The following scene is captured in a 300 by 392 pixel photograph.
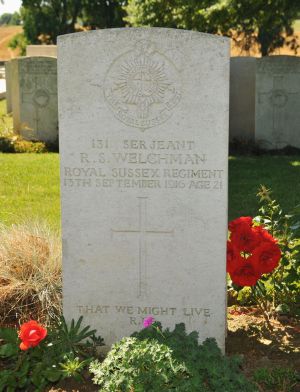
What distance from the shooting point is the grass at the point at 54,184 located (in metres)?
7.48

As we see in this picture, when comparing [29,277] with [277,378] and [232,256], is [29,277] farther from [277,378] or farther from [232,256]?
[277,378]

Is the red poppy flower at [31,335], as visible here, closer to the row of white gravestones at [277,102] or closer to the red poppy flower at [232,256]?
the red poppy flower at [232,256]

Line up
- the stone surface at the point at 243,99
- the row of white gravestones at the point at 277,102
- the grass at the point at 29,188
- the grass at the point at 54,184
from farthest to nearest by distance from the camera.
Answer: the stone surface at the point at 243,99 < the row of white gravestones at the point at 277,102 < the grass at the point at 54,184 < the grass at the point at 29,188

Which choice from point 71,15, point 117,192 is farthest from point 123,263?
point 71,15

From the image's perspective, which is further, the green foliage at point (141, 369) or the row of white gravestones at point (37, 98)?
the row of white gravestones at point (37, 98)

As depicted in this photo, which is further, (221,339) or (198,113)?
(221,339)

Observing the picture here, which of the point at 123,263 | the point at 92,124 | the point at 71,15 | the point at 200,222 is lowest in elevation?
the point at 123,263

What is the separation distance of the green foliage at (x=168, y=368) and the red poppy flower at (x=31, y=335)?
334mm

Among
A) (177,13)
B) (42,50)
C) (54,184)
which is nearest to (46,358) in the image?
(54,184)

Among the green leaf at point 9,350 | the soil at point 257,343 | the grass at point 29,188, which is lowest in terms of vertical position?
the soil at point 257,343

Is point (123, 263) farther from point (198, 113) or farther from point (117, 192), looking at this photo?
point (198, 113)

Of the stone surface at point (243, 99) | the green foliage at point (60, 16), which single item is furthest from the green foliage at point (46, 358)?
the green foliage at point (60, 16)

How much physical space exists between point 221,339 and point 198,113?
4.32 feet

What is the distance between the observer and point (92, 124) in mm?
3783
